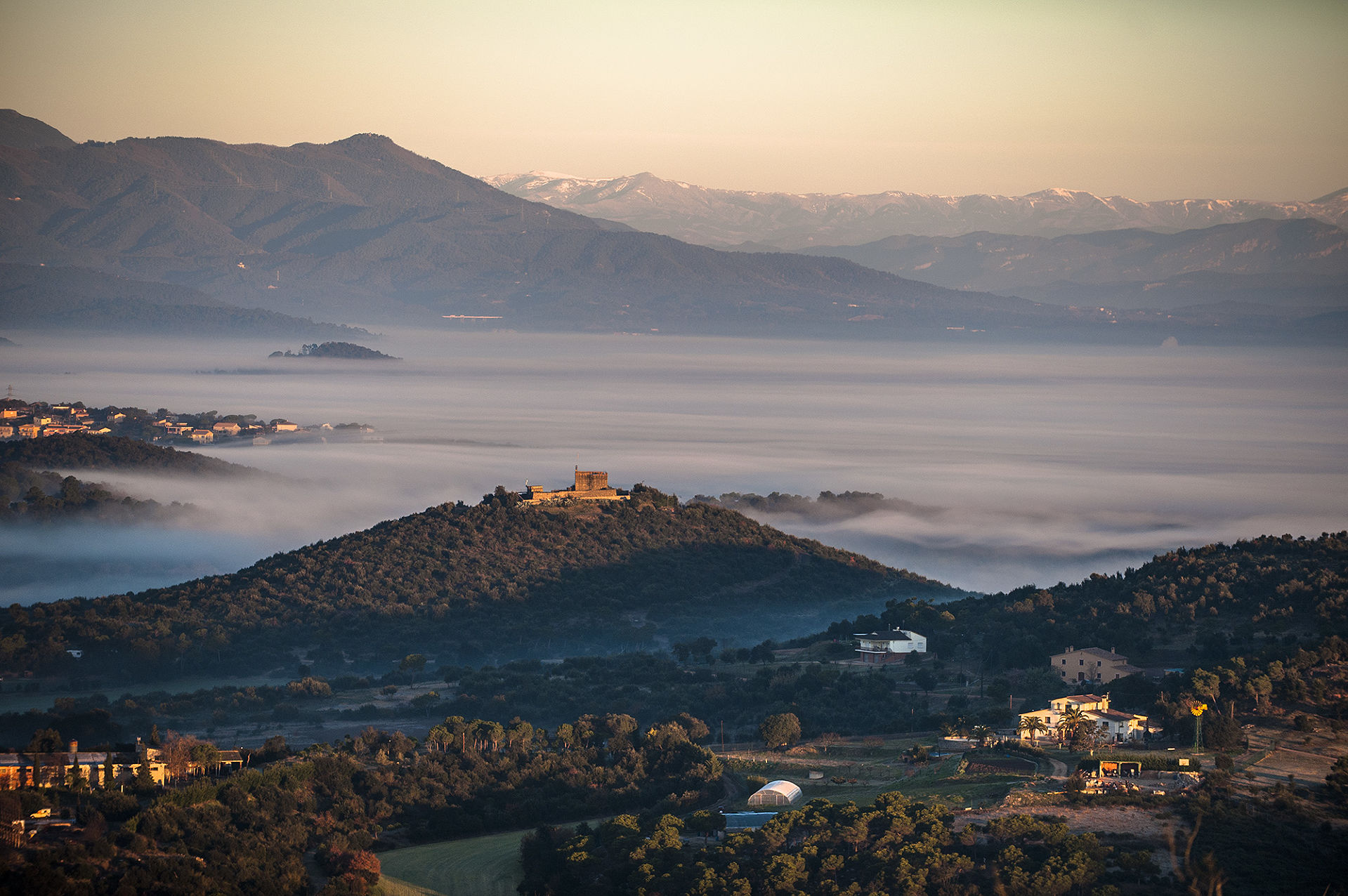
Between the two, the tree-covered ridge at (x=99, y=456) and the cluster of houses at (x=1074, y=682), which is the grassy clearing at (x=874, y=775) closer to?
the cluster of houses at (x=1074, y=682)

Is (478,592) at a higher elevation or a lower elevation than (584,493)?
lower

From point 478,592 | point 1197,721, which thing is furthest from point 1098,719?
point 478,592

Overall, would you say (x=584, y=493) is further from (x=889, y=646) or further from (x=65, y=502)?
(x=65, y=502)

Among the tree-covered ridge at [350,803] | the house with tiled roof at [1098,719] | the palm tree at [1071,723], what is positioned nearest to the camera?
the tree-covered ridge at [350,803]

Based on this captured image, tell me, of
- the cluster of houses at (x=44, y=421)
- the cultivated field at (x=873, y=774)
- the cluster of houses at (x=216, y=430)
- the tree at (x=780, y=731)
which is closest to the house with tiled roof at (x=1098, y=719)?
the cultivated field at (x=873, y=774)

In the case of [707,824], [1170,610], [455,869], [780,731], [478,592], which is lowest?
[478,592]

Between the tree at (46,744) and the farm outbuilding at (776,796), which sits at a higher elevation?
the farm outbuilding at (776,796)

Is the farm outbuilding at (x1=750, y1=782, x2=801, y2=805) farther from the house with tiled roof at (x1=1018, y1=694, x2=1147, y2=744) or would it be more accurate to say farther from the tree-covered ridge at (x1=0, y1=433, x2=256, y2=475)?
the tree-covered ridge at (x1=0, y1=433, x2=256, y2=475)
